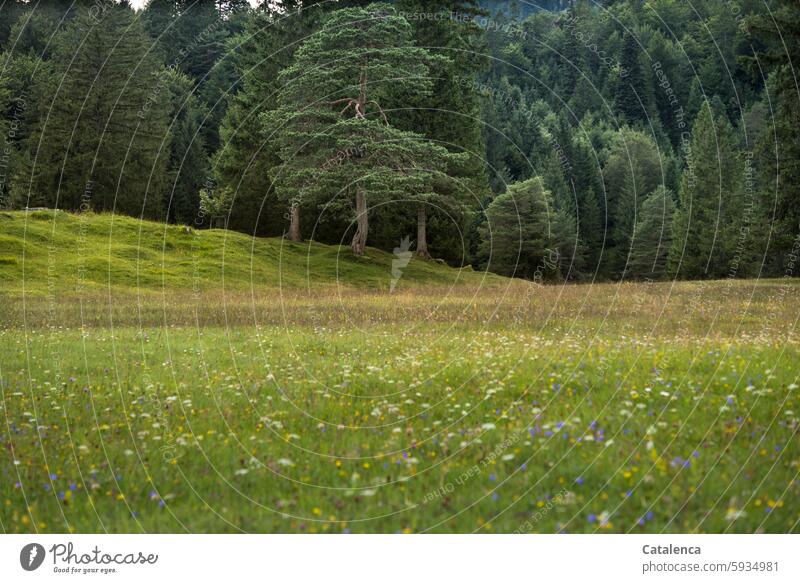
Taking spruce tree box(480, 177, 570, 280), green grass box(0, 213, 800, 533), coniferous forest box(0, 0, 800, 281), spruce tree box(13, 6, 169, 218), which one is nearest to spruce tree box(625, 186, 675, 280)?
coniferous forest box(0, 0, 800, 281)

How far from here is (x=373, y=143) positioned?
129 ft

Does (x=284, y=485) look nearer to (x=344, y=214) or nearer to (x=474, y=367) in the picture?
(x=474, y=367)

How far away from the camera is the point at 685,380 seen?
35.3 feet

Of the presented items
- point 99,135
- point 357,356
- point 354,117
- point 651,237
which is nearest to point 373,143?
point 354,117

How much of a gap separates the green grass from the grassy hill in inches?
652

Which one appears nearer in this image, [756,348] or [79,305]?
[756,348]

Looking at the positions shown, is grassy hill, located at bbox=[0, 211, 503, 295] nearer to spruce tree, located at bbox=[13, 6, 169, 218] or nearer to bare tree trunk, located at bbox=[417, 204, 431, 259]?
bare tree trunk, located at bbox=[417, 204, 431, 259]

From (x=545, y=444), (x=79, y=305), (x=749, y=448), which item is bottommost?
(x=79, y=305)

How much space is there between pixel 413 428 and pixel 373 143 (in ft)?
103

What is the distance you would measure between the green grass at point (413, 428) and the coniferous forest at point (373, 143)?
509cm

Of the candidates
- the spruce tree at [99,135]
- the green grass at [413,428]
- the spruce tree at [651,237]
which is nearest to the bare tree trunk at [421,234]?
the spruce tree at [99,135]

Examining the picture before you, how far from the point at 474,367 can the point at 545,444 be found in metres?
4.38

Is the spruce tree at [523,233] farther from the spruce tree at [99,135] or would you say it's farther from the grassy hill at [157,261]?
the spruce tree at [99,135]

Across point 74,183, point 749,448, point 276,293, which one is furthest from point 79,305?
point 74,183
